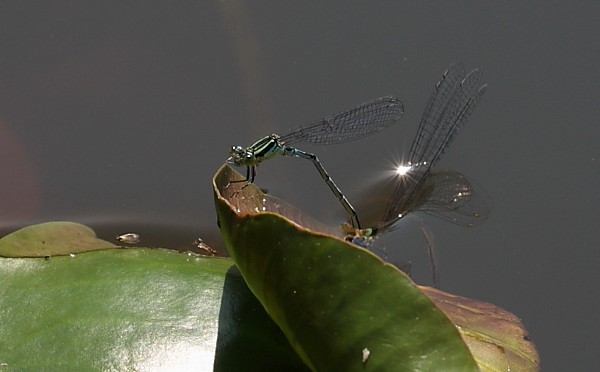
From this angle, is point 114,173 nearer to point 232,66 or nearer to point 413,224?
point 232,66

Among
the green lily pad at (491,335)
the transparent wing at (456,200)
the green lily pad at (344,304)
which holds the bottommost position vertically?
the green lily pad at (491,335)

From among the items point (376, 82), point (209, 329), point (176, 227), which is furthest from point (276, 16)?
point (209, 329)

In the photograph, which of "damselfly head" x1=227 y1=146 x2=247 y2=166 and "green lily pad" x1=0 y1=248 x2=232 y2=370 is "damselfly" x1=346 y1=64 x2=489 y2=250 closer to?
"damselfly head" x1=227 y1=146 x2=247 y2=166

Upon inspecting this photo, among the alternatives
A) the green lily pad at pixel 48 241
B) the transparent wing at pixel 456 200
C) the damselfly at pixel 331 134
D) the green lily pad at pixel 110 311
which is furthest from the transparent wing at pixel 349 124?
the green lily pad at pixel 110 311

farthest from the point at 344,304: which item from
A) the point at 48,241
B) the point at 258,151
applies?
the point at 258,151

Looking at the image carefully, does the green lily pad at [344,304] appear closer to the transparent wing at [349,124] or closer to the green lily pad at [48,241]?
the green lily pad at [48,241]

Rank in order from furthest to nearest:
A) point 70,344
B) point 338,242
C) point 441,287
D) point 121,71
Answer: point 121,71, point 441,287, point 70,344, point 338,242

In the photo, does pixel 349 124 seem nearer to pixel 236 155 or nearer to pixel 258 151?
pixel 258 151

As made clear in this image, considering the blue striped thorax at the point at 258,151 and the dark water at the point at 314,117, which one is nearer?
the dark water at the point at 314,117
